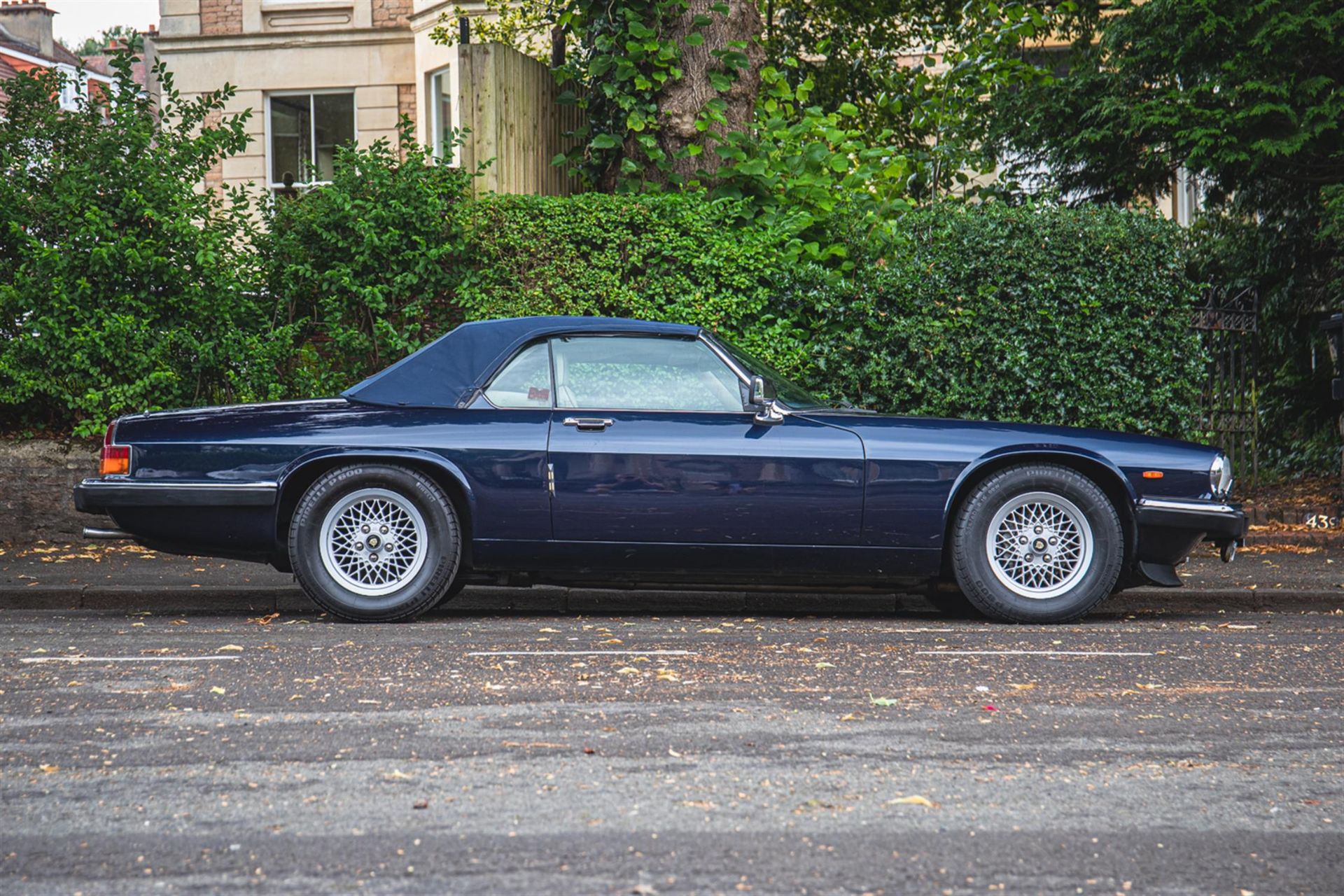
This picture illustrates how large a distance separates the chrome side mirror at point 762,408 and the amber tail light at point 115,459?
3105 millimetres

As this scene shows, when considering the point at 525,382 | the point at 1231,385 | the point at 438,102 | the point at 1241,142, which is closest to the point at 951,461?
the point at 525,382

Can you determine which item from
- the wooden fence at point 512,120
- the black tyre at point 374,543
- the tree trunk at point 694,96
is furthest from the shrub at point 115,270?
the black tyre at point 374,543

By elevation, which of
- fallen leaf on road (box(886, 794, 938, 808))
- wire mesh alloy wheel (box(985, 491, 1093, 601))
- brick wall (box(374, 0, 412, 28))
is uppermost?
brick wall (box(374, 0, 412, 28))

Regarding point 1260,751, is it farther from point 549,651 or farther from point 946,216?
point 946,216

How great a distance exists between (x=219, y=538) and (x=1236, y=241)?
10.9 meters

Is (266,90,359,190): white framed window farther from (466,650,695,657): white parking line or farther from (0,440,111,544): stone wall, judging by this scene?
(466,650,695,657): white parking line

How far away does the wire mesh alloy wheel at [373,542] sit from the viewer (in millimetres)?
7359

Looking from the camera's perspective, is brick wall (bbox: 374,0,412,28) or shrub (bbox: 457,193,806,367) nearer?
shrub (bbox: 457,193,806,367)

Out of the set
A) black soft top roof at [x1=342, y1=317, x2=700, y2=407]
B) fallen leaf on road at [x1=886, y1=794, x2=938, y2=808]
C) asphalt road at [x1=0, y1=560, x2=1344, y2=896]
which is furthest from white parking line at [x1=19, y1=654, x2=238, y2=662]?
fallen leaf on road at [x1=886, y1=794, x2=938, y2=808]

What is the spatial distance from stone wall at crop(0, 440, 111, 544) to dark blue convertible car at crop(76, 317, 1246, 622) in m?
3.59

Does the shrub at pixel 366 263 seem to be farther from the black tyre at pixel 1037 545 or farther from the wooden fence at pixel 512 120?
the black tyre at pixel 1037 545

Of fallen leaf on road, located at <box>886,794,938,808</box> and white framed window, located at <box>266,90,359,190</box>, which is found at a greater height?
white framed window, located at <box>266,90,359,190</box>

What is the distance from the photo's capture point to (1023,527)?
746 cm

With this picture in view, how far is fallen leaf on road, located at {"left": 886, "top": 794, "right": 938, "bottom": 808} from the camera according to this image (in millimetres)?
3846
